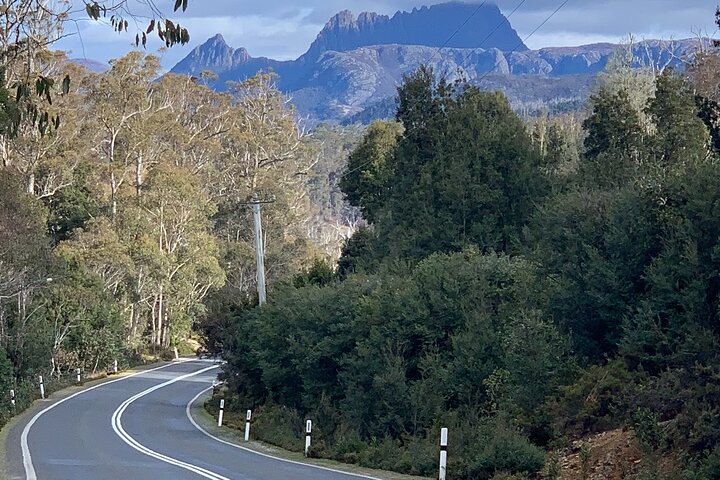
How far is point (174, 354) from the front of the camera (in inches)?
2744

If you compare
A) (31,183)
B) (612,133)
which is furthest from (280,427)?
(31,183)

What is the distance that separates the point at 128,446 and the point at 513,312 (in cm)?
988

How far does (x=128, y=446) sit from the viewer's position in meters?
24.5

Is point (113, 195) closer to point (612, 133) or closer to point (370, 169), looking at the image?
point (370, 169)

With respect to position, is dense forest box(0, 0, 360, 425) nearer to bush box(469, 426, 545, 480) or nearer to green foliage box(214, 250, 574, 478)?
green foliage box(214, 250, 574, 478)

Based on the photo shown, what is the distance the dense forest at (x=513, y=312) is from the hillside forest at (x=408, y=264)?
65 mm

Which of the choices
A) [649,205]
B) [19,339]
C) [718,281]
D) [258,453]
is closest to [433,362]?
[258,453]

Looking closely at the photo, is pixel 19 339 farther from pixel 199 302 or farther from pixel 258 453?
pixel 258 453

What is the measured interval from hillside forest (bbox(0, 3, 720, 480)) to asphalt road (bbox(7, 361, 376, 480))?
2026mm

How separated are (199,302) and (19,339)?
2120cm

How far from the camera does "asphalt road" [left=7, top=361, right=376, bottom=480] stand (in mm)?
17125

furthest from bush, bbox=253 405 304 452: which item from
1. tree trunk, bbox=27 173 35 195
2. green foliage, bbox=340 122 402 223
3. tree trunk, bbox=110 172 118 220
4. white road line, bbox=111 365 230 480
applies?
tree trunk, bbox=110 172 118 220

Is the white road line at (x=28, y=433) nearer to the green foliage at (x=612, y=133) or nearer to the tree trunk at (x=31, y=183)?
the tree trunk at (x=31, y=183)

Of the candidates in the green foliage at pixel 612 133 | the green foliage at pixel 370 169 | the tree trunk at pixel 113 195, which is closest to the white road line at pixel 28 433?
the tree trunk at pixel 113 195
